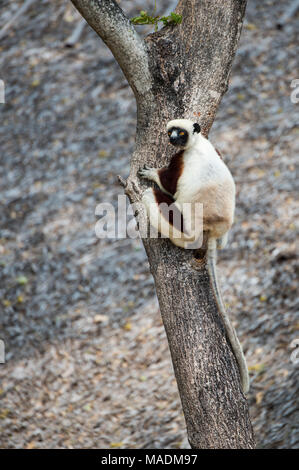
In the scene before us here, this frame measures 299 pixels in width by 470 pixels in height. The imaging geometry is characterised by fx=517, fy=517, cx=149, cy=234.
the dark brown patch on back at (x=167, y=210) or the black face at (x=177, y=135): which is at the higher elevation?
the black face at (x=177, y=135)

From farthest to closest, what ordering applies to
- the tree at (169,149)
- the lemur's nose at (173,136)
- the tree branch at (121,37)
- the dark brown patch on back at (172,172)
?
the dark brown patch on back at (172,172)
the tree branch at (121,37)
the lemur's nose at (173,136)
the tree at (169,149)

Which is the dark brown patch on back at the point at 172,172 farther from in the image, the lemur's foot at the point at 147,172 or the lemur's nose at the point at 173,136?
the lemur's nose at the point at 173,136

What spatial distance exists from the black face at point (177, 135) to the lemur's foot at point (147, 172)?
0.33m

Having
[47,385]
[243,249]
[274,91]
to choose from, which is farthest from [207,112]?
[274,91]

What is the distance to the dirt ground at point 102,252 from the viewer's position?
6.84 m

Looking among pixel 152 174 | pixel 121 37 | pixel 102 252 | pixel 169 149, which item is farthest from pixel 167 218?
pixel 102 252

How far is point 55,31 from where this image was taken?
38.0 feet

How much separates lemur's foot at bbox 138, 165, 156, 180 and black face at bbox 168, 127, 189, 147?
325 millimetres

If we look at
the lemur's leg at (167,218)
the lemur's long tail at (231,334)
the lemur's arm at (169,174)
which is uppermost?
the lemur's arm at (169,174)

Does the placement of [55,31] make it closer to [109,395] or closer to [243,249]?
[243,249]

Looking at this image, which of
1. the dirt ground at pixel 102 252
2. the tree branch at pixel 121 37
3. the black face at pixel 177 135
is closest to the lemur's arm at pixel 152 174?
the black face at pixel 177 135

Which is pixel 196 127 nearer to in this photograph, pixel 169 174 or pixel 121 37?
pixel 169 174

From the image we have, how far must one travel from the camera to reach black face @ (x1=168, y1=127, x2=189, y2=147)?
386 centimetres

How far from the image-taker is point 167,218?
160 inches
